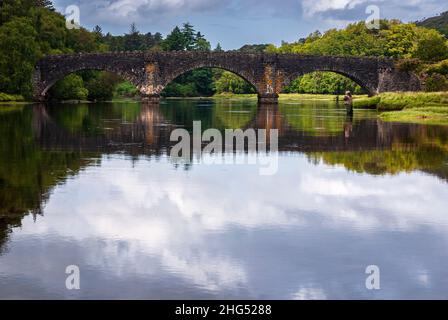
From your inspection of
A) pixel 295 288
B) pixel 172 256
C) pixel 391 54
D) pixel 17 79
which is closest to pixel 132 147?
pixel 172 256

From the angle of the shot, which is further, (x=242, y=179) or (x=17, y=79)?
(x=17, y=79)

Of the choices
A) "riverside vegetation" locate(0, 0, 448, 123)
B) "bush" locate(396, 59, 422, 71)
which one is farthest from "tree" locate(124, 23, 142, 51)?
"bush" locate(396, 59, 422, 71)

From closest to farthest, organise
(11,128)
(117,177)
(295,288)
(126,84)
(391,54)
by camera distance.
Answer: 1. (295,288)
2. (117,177)
3. (11,128)
4. (391,54)
5. (126,84)

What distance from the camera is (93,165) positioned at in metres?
22.0

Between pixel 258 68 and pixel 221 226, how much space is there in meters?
77.7

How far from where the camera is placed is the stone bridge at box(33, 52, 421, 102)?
287 feet

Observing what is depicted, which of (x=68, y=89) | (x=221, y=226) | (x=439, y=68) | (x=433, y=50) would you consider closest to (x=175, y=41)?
(x=68, y=89)

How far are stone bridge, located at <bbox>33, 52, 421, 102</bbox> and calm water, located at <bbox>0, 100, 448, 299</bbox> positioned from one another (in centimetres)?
6331

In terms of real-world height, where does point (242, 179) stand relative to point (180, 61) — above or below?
below

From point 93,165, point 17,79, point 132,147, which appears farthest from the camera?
point 17,79

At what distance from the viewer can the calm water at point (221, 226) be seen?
1016cm

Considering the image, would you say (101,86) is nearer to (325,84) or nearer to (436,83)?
(436,83)

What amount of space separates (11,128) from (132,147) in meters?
10.3

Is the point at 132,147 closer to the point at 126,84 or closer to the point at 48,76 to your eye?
the point at 48,76
